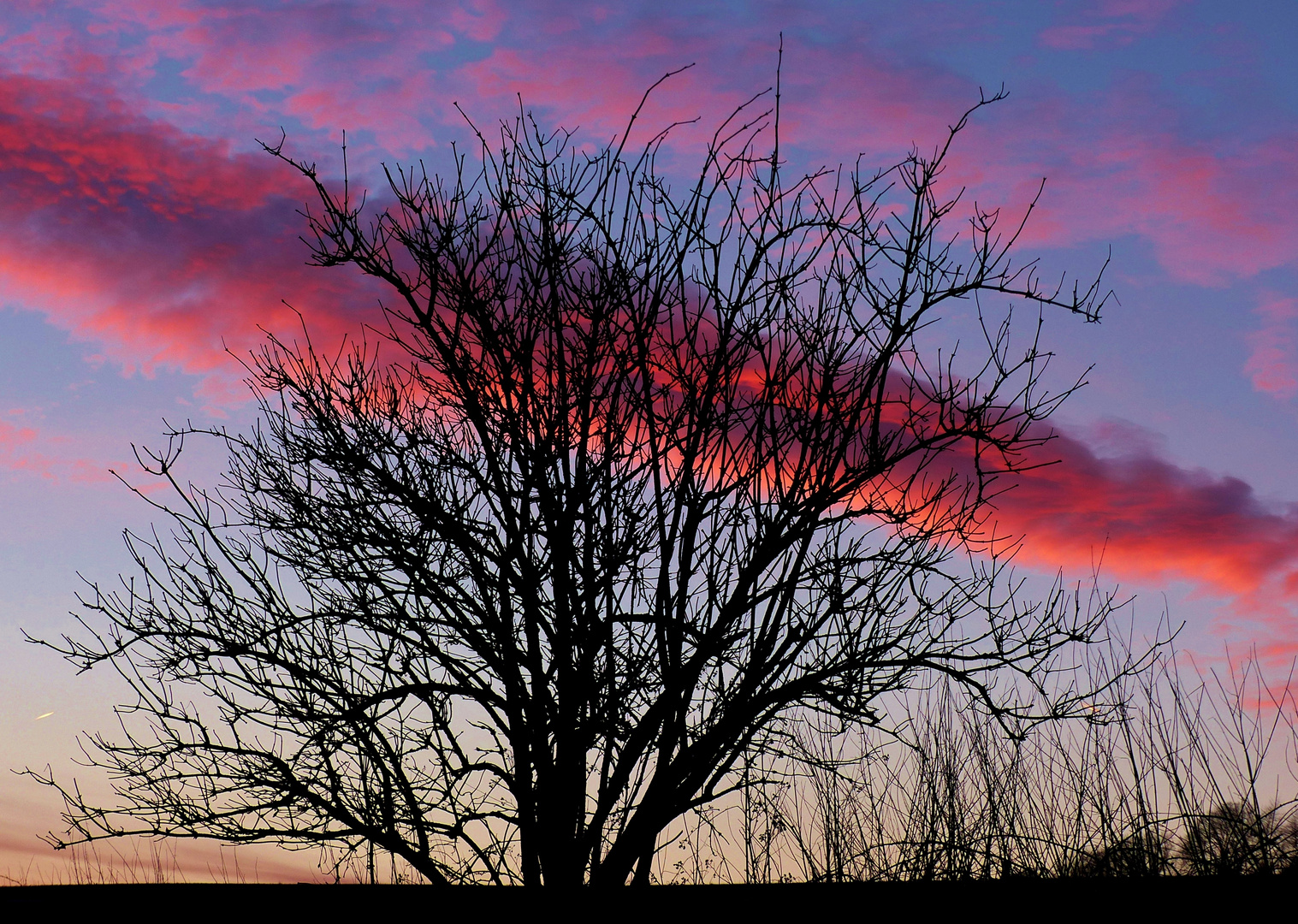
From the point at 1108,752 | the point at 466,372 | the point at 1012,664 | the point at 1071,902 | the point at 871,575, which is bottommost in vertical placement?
the point at 1071,902

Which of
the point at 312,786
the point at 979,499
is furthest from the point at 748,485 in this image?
the point at 312,786

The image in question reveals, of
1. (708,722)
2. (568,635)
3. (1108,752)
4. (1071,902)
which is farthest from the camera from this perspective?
(1108,752)

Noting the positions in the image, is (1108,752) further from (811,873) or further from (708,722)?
(708,722)

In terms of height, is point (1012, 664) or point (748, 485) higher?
point (748, 485)

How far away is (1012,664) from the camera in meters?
6.70

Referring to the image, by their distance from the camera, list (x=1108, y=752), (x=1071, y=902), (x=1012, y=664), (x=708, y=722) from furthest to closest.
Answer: (x=1108, y=752) < (x=1012, y=664) < (x=708, y=722) < (x=1071, y=902)

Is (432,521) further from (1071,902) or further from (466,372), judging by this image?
(1071,902)

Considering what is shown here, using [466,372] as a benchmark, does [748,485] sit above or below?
below

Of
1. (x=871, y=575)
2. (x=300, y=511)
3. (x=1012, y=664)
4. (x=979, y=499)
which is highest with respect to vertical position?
(x=300, y=511)

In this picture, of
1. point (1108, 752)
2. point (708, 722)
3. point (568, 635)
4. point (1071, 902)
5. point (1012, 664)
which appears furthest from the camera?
point (1108, 752)

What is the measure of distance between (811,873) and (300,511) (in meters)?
4.33

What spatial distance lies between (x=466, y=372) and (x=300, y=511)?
1.45m

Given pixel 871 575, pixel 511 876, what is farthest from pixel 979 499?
pixel 511 876

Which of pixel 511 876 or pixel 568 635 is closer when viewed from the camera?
pixel 568 635
